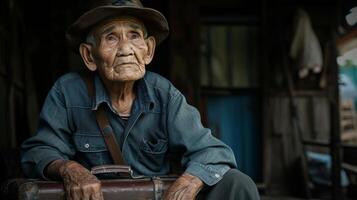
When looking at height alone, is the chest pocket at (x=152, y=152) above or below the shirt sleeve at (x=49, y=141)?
below

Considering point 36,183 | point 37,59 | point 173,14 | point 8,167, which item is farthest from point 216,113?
point 36,183

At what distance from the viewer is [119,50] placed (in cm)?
270

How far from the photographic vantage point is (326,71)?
6770 millimetres

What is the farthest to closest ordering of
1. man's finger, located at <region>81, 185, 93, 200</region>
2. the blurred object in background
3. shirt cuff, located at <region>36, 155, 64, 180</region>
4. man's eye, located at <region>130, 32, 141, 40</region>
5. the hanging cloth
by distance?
the hanging cloth < the blurred object in background < man's eye, located at <region>130, 32, 141, 40</region> < shirt cuff, located at <region>36, 155, 64, 180</region> < man's finger, located at <region>81, 185, 93, 200</region>

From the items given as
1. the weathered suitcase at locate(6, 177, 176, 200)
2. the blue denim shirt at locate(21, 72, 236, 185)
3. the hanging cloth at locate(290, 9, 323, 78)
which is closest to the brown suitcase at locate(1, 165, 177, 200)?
the weathered suitcase at locate(6, 177, 176, 200)

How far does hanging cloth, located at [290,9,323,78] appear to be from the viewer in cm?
608

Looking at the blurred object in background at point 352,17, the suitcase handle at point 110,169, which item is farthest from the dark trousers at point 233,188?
the blurred object in background at point 352,17

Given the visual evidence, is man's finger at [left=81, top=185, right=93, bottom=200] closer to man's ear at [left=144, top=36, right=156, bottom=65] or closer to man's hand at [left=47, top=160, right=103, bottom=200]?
man's hand at [left=47, top=160, right=103, bottom=200]

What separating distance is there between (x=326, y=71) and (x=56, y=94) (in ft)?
15.2

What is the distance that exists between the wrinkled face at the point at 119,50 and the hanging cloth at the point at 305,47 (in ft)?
11.9

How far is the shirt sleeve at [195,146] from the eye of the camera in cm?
254

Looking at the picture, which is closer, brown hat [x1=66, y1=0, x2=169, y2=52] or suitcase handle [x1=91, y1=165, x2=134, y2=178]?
suitcase handle [x1=91, y1=165, x2=134, y2=178]

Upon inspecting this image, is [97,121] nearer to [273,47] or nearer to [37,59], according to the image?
[37,59]

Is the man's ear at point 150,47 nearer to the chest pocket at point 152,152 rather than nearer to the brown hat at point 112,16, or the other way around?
the brown hat at point 112,16
